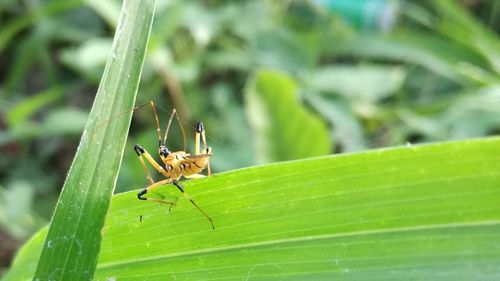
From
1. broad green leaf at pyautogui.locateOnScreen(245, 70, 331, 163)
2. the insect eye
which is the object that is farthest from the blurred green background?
the insect eye

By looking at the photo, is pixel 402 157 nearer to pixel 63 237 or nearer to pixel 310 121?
pixel 63 237

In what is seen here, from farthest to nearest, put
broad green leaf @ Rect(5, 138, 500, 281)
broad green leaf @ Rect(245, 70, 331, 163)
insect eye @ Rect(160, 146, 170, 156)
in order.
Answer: broad green leaf @ Rect(245, 70, 331, 163) < insect eye @ Rect(160, 146, 170, 156) < broad green leaf @ Rect(5, 138, 500, 281)

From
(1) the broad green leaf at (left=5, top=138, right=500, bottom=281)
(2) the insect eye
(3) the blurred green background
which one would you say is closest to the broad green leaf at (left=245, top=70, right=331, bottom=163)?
(3) the blurred green background

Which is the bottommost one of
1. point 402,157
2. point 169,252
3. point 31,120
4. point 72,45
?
point 31,120

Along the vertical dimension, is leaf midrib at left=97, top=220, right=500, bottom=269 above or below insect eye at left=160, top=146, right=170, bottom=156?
above

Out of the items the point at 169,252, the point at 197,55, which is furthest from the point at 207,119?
the point at 169,252

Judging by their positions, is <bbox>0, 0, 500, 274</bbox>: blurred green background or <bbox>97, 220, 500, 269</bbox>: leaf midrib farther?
<bbox>0, 0, 500, 274</bbox>: blurred green background

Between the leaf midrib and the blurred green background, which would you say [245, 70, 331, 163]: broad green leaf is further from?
the leaf midrib

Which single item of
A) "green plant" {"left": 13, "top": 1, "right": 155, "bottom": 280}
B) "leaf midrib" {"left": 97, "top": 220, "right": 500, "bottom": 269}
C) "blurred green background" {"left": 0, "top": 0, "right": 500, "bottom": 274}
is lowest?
"blurred green background" {"left": 0, "top": 0, "right": 500, "bottom": 274}

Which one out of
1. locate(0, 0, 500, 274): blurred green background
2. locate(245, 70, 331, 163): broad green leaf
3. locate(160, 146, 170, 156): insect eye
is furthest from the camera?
locate(0, 0, 500, 274): blurred green background
